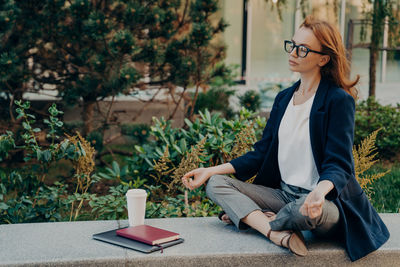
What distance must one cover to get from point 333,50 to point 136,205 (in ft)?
4.37

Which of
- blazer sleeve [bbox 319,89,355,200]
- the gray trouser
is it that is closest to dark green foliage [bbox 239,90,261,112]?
the gray trouser

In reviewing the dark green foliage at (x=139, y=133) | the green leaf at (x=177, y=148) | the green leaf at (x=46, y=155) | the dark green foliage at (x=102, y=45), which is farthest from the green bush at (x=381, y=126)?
the green leaf at (x=46, y=155)

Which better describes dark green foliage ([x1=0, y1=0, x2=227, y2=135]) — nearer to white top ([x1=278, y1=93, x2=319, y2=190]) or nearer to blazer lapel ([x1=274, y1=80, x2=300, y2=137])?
blazer lapel ([x1=274, y1=80, x2=300, y2=137])

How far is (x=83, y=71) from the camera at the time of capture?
527 cm

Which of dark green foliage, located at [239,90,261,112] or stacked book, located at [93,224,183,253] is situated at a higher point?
dark green foliage, located at [239,90,261,112]

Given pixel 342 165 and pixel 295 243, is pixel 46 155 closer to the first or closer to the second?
pixel 295 243

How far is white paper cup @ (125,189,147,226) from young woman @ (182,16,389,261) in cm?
28

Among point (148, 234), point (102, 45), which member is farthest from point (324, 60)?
point (102, 45)

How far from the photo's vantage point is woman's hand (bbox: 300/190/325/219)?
2.25m

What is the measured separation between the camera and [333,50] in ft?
8.78

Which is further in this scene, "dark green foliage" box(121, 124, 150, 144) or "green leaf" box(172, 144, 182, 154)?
"dark green foliage" box(121, 124, 150, 144)

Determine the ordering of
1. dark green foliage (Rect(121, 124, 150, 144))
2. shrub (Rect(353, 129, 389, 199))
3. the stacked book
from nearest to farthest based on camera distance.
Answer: the stacked book → shrub (Rect(353, 129, 389, 199)) → dark green foliage (Rect(121, 124, 150, 144))

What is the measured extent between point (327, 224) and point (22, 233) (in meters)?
1.63

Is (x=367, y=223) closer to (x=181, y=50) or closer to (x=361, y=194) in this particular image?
(x=361, y=194)
